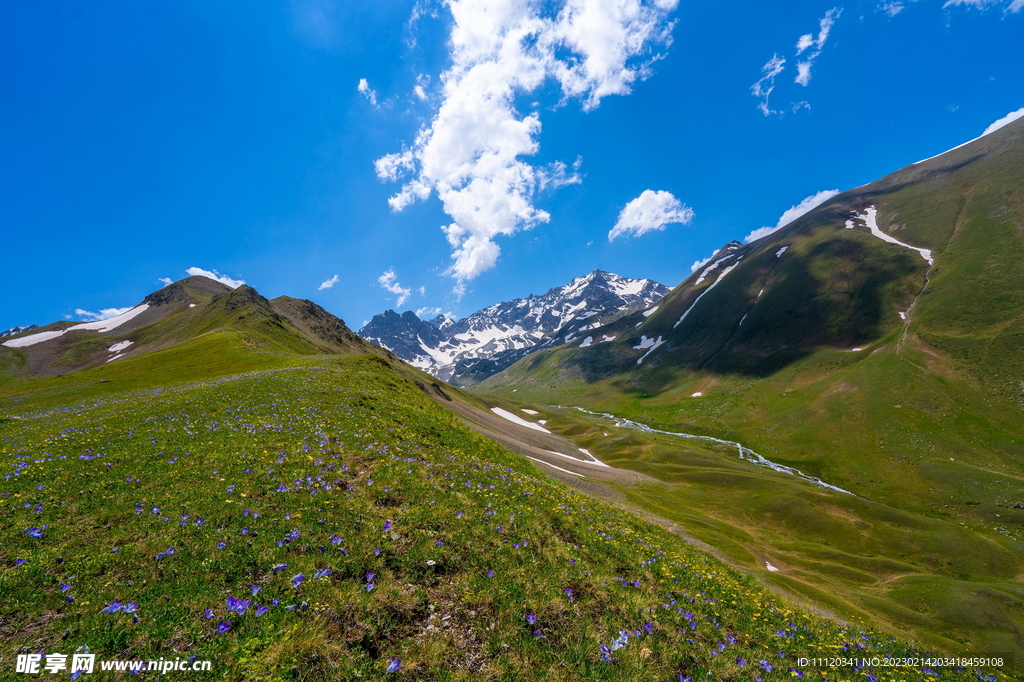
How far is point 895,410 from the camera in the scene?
103375mm

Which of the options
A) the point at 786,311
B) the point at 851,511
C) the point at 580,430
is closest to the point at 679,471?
the point at 851,511

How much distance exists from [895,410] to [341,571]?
495ft

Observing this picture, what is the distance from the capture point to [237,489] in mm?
11594

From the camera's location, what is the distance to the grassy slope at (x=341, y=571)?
21.2ft

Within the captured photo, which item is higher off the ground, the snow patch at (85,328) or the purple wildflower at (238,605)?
the snow patch at (85,328)

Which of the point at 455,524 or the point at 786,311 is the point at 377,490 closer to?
the point at 455,524

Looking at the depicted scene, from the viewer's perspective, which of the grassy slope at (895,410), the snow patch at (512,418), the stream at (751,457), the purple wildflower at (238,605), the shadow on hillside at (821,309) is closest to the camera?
the purple wildflower at (238,605)

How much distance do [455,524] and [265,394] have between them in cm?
2094

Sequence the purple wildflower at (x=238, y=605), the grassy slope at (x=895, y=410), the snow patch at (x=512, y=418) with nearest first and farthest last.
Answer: the purple wildflower at (x=238, y=605)
the grassy slope at (x=895, y=410)
the snow patch at (x=512, y=418)

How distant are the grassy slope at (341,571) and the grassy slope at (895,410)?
1640 inches

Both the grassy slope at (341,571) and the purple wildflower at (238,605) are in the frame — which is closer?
the grassy slope at (341,571)

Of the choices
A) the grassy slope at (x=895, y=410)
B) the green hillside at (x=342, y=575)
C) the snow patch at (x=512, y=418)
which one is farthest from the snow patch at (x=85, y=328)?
the grassy slope at (x=895, y=410)

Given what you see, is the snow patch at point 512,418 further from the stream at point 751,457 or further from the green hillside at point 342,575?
the green hillside at point 342,575

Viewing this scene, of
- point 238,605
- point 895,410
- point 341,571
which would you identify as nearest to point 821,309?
point 895,410
